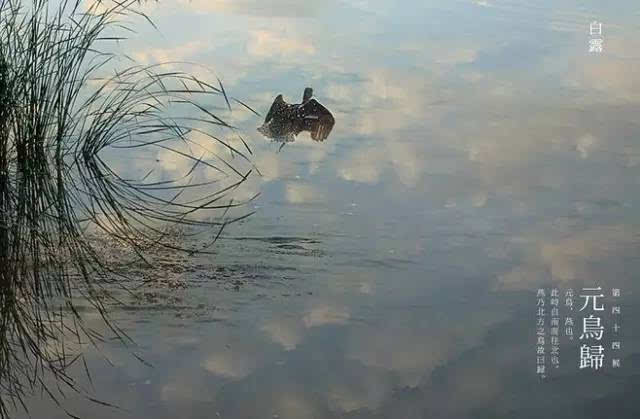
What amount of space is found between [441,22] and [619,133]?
2.11 metres

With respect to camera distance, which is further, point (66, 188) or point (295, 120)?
point (295, 120)

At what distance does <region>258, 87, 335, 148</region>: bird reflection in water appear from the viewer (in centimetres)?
423

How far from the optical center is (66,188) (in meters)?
3.37

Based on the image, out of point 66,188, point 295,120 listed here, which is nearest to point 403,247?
point 66,188

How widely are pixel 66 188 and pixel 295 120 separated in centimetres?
131

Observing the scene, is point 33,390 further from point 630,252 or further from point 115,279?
point 630,252

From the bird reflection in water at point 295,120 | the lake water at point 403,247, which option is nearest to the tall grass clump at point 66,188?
the lake water at point 403,247

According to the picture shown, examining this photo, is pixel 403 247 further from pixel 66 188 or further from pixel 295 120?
pixel 295 120

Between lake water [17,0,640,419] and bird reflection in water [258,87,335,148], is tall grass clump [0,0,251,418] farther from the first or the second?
bird reflection in water [258,87,335,148]

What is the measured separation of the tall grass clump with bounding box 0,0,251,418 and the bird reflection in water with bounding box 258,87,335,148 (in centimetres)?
23

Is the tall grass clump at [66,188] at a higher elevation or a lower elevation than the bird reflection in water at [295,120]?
lower

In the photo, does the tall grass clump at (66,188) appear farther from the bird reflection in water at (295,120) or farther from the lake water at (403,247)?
the bird reflection in water at (295,120)

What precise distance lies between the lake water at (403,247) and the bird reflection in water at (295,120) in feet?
0.25

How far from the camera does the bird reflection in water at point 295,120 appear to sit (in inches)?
167
